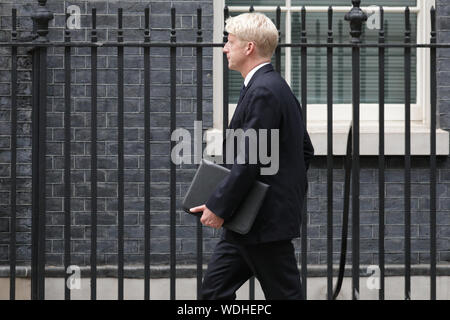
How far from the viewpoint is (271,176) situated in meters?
4.51

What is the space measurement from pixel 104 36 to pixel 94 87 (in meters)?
1.62

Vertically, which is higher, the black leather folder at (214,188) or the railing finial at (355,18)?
the railing finial at (355,18)

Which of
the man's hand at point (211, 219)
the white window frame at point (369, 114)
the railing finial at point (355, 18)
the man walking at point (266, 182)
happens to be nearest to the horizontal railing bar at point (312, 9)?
the white window frame at point (369, 114)

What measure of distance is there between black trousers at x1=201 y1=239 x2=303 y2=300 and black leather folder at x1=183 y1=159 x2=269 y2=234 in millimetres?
170

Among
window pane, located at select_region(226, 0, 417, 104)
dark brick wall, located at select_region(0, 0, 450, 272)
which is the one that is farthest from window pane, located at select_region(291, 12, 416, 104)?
dark brick wall, located at select_region(0, 0, 450, 272)

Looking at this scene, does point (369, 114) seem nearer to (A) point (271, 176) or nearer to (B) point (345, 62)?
(B) point (345, 62)

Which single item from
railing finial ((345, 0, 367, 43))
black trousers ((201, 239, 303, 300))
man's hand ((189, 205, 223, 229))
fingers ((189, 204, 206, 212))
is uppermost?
railing finial ((345, 0, 367, 43))

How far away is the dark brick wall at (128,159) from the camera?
23.0 feet

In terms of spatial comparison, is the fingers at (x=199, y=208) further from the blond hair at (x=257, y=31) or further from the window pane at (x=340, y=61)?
the window pane at (x=340, y=61)

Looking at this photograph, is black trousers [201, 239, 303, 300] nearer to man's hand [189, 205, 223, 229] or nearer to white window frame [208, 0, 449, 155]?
man's hand [189, 205, 223, 229]

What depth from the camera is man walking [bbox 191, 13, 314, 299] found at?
4.41 metres

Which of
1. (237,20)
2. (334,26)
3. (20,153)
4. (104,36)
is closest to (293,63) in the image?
(334,26)

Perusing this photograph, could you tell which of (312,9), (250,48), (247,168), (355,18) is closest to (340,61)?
(312,9)

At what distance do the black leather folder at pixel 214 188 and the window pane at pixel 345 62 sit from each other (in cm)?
285
